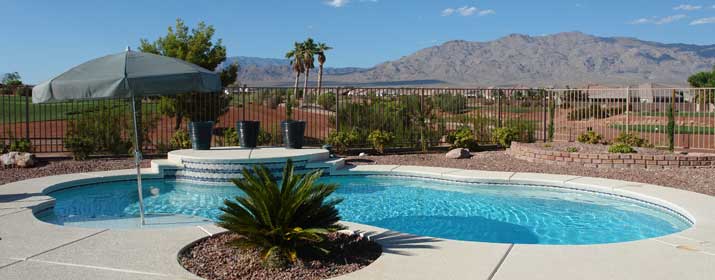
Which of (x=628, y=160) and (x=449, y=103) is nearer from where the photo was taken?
(x=628, y=160)

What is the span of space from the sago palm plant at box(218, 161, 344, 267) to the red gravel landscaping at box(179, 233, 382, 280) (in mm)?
118

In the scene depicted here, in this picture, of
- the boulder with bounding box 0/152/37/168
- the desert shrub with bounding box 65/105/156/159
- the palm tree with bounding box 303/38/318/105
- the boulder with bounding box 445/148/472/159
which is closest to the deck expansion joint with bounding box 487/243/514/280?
Result: the boulder with bounding box 445/148/472/159

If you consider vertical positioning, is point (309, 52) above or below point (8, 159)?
above

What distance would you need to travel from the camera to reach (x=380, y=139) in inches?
624

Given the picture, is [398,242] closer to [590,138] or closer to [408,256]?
[408,256]

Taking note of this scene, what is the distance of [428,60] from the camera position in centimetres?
19412

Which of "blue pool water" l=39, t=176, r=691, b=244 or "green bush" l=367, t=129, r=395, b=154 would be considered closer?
"blue pool water" l=39, t=176, r=691, b=244

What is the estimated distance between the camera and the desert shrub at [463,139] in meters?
16.4

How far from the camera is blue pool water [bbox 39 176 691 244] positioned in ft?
25.6

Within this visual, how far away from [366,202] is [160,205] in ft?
11.3

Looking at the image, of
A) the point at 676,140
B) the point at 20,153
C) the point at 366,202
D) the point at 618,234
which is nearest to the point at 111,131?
the point at 20,153

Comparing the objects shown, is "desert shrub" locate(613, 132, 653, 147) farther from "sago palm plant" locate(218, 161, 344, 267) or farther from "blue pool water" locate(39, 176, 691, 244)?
"sago palm plant" locate(218, 161, 344, 267)

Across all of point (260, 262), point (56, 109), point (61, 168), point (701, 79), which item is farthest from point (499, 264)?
point (701, 79)

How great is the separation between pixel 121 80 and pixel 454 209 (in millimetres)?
5406
